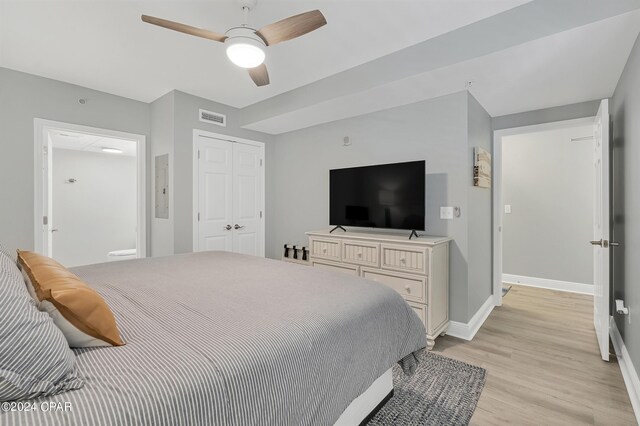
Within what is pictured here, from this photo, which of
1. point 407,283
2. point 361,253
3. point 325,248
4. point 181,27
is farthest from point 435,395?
point 181,27

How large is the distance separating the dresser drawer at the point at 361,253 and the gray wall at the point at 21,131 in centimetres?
325

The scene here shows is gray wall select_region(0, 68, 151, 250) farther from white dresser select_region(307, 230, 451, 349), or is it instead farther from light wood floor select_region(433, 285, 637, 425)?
light wood floor select_region(433, 285, 637, 425)

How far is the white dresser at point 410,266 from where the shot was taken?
2670mm

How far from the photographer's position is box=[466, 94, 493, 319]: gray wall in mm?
2984

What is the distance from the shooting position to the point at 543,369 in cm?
238

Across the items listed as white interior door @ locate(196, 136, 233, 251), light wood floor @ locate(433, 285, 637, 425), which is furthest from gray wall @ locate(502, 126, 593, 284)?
white interior door @ locate(196, 136, 233, 251)

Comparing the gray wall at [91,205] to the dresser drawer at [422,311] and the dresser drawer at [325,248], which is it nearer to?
the dresser drawer at [325,248]

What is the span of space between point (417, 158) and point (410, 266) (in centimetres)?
118

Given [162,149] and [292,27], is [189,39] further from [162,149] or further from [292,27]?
[162,149]

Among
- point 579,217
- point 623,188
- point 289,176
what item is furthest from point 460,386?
point 579,217

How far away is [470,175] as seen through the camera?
2.97 meters

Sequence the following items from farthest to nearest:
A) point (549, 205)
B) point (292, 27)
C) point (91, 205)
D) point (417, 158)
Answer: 1. point (91, 205)
2. point (549, 205)
3. point (417, 158)
4. point (292, 27)

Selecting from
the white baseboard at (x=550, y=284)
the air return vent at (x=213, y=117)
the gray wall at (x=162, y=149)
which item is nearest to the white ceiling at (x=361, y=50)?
the gray wall at (x=162, y=149)

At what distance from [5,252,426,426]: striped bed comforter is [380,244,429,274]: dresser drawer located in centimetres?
94
